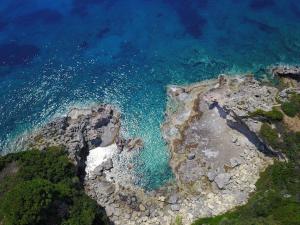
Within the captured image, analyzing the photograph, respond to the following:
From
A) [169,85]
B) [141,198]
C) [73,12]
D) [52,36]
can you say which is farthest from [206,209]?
[73,12]

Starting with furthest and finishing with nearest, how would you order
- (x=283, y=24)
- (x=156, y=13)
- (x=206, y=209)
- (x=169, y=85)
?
(x=156, y=13) → (x=283, y=24) → (x=169, y=85) → (x=206, y=209)

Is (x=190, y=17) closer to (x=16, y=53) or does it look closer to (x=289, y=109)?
(x=289, y=109)

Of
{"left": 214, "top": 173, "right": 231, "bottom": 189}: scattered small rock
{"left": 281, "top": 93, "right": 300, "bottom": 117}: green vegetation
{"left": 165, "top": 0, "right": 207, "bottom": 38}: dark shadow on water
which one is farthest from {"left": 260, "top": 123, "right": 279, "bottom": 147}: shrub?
{"left": 165, "top": 0, "right": 207, "bottom": 38}: dark shadow on water

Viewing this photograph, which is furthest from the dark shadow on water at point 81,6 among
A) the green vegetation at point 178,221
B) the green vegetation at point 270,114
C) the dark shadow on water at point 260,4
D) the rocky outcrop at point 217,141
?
the green vegetation at point 178,221

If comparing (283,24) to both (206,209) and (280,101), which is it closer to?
(280,101)

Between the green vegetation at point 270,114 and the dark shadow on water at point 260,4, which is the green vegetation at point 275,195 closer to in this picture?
the green vegetation at point 270,114

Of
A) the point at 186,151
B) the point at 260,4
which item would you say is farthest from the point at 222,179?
the point at 260,4

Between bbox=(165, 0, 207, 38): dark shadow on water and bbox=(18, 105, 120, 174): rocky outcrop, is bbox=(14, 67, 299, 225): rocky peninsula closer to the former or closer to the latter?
bbox=(18, 105, 120, 174): rocky outcrop
